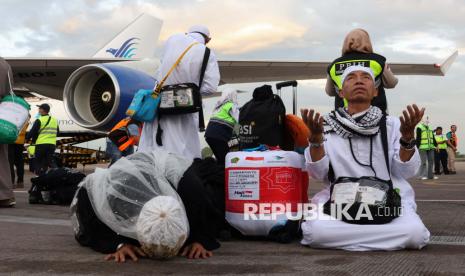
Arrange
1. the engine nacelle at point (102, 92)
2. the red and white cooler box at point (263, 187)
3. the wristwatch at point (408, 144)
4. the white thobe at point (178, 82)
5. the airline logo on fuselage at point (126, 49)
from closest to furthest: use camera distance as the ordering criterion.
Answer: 1. the wristwatch at point (408, 144)
2. the red and white cooler box at point (263, 187)
3. the white thobe at point (178, 82)
4. the engine nacelle at point (102, 92)
5. the airline logo on fuselage at point (126, 49)

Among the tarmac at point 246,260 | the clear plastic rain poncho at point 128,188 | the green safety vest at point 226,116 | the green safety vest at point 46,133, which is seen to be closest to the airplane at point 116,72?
the green safety vest at point 46,133

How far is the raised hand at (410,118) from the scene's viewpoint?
2.67 meters

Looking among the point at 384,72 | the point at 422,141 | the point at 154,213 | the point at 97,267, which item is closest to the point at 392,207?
the point at 384,72

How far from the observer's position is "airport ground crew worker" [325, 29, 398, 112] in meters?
3.47

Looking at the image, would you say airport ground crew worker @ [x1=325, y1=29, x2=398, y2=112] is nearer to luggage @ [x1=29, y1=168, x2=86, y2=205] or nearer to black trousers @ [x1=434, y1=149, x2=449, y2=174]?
luggage @ [x1=29, y1=168, x2=86, y2=205]

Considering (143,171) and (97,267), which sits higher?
(143,171)

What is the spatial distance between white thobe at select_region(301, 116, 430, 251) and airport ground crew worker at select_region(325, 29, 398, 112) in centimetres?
38

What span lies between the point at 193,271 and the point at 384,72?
1938mm

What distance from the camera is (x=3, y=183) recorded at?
17.6 ft

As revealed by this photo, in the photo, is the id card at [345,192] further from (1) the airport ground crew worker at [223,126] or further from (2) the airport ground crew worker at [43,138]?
(2) the airport ground crew worker at [43,138]

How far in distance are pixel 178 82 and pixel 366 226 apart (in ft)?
5.29

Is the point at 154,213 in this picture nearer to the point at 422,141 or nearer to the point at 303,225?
the point at 303,225

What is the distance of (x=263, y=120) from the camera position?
12.4 ft

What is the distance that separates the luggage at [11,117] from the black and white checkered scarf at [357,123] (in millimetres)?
3190
